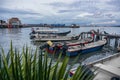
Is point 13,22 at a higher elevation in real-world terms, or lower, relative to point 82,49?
higher

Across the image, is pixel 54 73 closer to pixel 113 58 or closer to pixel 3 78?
pixel 3 78

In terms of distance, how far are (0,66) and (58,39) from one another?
33823 mm

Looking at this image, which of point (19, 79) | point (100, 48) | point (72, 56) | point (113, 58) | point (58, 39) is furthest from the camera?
point (58, 39)

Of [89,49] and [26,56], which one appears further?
[89,49]

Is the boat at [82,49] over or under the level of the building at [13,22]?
under

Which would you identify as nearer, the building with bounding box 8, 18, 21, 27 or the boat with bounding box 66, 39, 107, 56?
the boat with bounding box 66, 39, 107, 56

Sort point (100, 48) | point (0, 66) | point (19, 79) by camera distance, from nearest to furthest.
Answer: point (19, 79), point (0, 66), point (100, 48)

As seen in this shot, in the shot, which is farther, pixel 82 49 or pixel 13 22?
pixel 13 22

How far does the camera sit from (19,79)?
4.11ft

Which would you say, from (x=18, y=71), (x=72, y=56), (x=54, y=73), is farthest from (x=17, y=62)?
(x=72, y=56)

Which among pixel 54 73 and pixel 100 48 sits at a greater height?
pixel 54 73

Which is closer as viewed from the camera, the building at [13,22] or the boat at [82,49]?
the boat at [82,49]

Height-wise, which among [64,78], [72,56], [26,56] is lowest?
[72,56]

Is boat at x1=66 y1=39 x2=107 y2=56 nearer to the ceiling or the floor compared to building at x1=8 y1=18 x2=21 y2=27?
nearer to the floor
